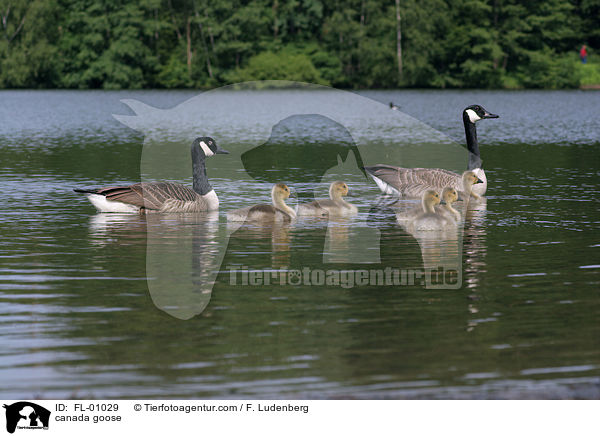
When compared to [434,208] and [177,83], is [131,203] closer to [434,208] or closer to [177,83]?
[434,208]

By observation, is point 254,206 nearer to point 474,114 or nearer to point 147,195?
point 147,195

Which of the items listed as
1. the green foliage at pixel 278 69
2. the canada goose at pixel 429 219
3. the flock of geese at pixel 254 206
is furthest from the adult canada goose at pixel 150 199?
the green foliage at pixel 278 69

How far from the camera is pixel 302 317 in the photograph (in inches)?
337

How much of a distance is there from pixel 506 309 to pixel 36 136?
2872 centimetres

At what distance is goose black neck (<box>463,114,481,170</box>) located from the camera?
18.7 meters

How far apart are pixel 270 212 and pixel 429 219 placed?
7.67 feet

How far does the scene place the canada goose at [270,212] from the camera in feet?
46.5

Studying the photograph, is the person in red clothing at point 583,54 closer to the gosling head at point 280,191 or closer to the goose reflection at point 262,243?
the gosling head at point 280,191

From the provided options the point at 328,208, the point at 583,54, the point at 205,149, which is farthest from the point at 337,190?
the point at 583,54

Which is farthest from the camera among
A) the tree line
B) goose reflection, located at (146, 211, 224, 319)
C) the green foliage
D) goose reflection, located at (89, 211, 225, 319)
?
the green foliage

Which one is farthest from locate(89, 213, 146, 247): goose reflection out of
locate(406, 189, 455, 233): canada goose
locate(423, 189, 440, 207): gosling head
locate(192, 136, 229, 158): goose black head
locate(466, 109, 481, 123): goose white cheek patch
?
locate(466, 109, 481, 123): goose white cheek patch
